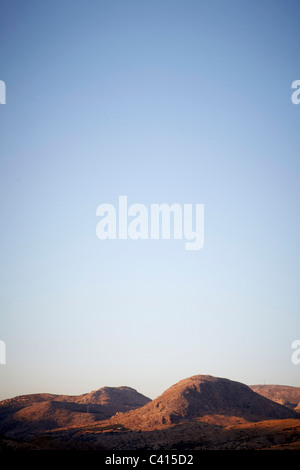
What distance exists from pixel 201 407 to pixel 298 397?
9034 centimetres

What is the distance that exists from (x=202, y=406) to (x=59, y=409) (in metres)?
41.9

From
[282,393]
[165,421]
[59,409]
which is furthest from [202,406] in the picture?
[282,393]

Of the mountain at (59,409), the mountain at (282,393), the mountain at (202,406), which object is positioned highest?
the mountain at (202,406)

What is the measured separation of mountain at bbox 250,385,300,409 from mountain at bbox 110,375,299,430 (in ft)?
196

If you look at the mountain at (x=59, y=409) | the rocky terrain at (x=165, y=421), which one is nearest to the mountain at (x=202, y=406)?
the rocky terrain at (x=165, y=421)

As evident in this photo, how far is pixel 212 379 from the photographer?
99.4 metres

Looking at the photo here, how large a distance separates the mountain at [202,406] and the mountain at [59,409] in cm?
1412

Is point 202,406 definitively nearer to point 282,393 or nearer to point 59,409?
point 59,409

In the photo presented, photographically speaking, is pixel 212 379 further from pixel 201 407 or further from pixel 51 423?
pixel 51 423

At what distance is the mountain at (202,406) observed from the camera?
79500mm

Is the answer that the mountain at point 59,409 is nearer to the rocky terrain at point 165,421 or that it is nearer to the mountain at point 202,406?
the rocky terrain at point 165,421

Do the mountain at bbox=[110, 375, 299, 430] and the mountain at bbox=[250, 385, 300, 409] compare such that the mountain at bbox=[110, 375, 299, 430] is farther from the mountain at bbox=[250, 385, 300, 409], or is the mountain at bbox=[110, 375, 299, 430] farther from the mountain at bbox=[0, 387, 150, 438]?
the mountain at bbox=[250, 385, 300, 409]

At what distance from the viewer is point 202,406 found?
280 feet
